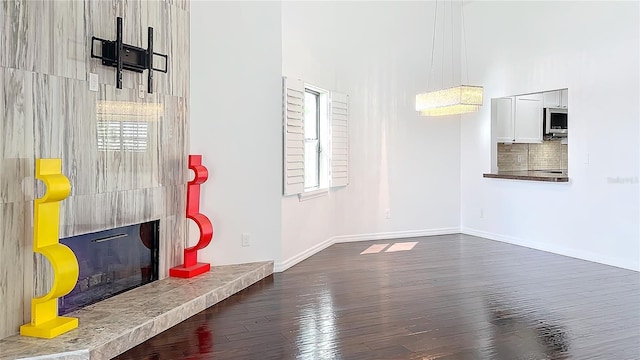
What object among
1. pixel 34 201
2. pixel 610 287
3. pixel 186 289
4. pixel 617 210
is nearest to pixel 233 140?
pixel 186 289

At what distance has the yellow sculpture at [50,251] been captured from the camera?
114 inches

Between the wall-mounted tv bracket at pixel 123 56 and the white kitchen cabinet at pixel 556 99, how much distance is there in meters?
5.65

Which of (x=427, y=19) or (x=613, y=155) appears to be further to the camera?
(x=427, y=19)

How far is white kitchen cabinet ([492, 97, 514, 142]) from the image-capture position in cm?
718

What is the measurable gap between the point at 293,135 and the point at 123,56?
212cm

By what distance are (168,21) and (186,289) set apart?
232 cm

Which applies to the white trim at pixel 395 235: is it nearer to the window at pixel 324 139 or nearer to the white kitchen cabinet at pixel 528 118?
the window at pixel 324 139

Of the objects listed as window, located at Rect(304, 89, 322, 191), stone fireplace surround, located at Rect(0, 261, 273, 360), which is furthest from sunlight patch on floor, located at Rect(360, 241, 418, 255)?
stone fireplace surround, located at Rect(0, 261, 273, 360)

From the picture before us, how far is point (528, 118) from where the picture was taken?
725 cm

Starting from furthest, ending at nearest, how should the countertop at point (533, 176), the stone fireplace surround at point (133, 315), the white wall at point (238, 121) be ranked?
the countertop at point (533, 176), the white wall at point (238, 121), the stone fireplace surround at point (133, 315)

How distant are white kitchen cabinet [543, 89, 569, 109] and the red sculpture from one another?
17.4 ft

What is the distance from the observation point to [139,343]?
10.3 ft

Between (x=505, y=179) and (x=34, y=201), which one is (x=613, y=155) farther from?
(x=34, y=201)

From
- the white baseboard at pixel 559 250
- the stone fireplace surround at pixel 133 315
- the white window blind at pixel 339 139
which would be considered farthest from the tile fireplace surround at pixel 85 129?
the white baseboard at pixel 559 250
